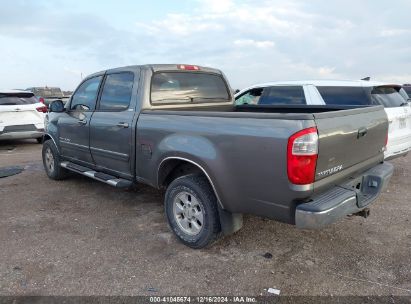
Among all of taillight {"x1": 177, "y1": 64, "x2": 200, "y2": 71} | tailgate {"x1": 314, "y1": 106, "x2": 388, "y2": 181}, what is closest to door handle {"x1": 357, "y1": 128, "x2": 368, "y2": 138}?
tailgate {"x1": 314, "y1": 106, "x2": 388, "y2": 181}

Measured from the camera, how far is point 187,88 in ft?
→ 15.1

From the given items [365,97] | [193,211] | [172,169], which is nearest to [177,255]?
[193,211]

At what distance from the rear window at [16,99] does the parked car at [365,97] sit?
7.10 m

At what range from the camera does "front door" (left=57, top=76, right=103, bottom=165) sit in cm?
490

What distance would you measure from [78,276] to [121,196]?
220 centimetres

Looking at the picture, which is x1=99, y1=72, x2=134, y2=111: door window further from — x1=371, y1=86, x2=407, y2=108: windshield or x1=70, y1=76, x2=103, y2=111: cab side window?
x1=371, y1=86, x2=407, y2=108: windshield

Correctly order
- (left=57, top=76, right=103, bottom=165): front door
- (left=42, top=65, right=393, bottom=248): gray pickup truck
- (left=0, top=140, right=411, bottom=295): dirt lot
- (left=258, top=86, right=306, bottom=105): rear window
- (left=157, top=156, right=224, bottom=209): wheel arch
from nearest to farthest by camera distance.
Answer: (left=42, top=65, right=393, bottom=248): gray pickup truck < (left=0, top=140, right=411, bottom=295): dirt lot < (left=157, top=156, right=224, bottom=209): wheel arch < (left=57, top=76, right=103, bottom=165): front door < (left=258, top=86, right=306, bottom=105): rear window

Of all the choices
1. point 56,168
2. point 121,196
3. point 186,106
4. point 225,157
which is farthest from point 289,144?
point 56,168

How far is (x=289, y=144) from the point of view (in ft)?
8.55

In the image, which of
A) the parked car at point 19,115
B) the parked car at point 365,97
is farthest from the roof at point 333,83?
the parked car at point 19,115

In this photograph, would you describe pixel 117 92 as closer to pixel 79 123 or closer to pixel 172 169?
pixel 79 123

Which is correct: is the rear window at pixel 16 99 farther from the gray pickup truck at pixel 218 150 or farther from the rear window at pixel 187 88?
the rear window at pixel 187 88

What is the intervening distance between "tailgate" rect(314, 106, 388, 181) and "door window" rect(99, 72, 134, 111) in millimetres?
2387

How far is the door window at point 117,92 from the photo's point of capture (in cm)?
426
